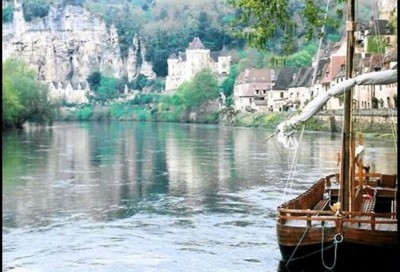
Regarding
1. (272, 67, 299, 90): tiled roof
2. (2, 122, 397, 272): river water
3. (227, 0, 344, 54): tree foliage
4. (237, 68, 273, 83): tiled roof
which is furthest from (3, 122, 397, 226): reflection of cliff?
(237, 68, 273, 83): tiled roof

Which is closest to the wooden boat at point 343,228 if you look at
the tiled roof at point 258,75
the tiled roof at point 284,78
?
the tiled roof at point 284,78

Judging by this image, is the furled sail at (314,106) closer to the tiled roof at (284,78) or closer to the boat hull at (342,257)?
the boat hull at (342,257)

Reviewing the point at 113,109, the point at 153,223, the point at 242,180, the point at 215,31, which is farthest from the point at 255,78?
the point at 153,223

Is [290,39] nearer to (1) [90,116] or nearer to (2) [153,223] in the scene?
(2) [153,223]

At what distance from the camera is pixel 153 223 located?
960 inches

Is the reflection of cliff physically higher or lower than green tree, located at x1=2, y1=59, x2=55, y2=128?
lower

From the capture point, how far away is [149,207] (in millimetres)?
27938

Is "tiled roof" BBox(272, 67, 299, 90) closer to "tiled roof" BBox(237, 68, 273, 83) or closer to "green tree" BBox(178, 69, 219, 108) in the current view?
"tiled roof" BBox(237, 68, 273, 83)

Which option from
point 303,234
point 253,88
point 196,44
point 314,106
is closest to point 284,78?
point 253,88

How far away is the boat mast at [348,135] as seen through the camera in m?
16.6

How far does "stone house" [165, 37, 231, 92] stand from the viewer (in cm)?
18175

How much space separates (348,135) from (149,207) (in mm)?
12307

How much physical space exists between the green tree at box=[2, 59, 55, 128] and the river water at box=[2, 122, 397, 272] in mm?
31783

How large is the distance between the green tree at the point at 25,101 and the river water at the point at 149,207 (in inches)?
1251
